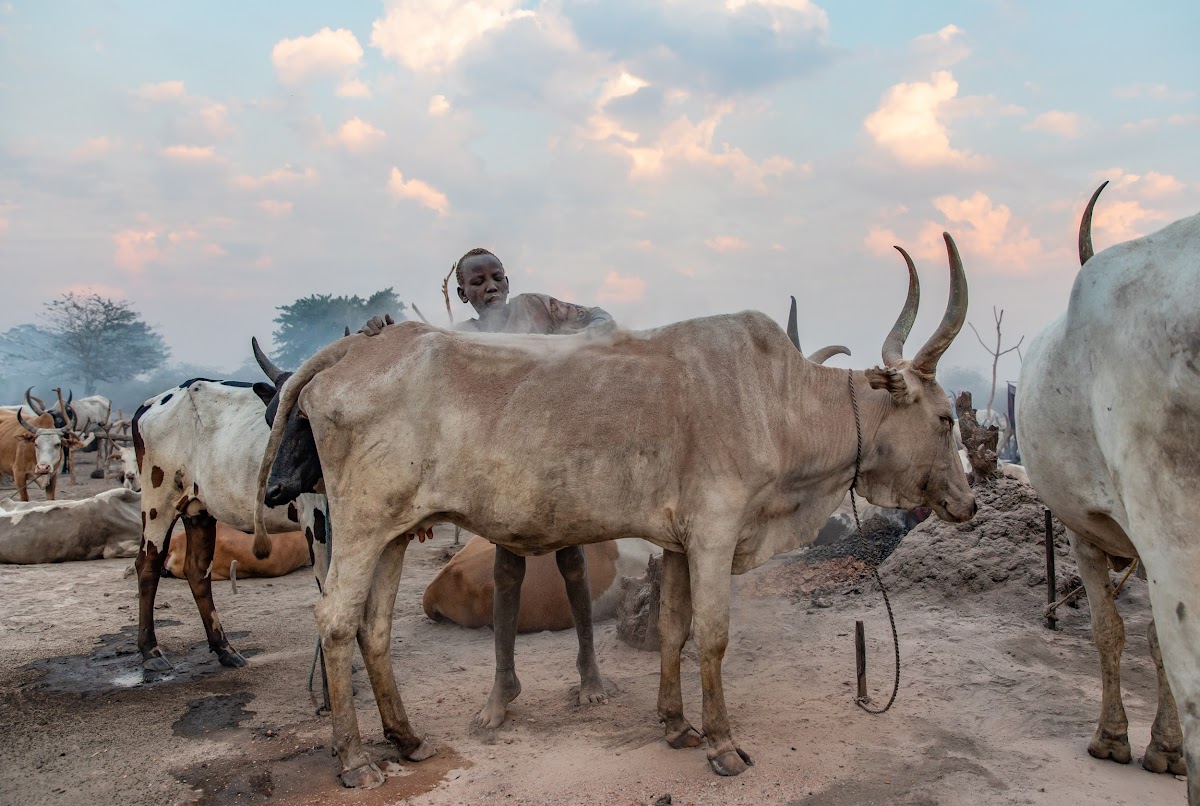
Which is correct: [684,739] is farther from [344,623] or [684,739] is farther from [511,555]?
[344,623]

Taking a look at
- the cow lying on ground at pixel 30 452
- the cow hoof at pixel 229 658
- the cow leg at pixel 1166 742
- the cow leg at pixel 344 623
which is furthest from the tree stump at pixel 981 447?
the cow lying on ground at pixel 30 452

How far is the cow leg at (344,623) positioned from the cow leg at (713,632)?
1.51 m

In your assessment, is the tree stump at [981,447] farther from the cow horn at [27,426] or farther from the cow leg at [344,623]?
the cow horn at [27,426]

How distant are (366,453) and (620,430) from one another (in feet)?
3.85

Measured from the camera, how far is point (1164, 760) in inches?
147

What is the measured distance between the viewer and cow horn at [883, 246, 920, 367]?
430 cm

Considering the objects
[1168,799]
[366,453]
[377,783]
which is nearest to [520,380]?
[366,453]

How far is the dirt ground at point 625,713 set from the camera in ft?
12.3

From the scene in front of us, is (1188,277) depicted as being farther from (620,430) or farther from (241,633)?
(241,633)

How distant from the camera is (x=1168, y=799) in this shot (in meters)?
3.48

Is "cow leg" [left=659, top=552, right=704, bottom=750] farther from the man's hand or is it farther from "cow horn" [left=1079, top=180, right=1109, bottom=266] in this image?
"cow horn" [left=1079, top=180, right=1109, bottom=266]

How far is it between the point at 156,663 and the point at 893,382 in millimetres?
5158

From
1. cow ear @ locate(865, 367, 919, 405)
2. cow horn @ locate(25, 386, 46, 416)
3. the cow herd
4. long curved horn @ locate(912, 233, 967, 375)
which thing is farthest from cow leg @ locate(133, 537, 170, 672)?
cow horn @ locate(25, 386, 46, 416)

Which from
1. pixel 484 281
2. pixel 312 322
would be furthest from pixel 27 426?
pixel 312 322
